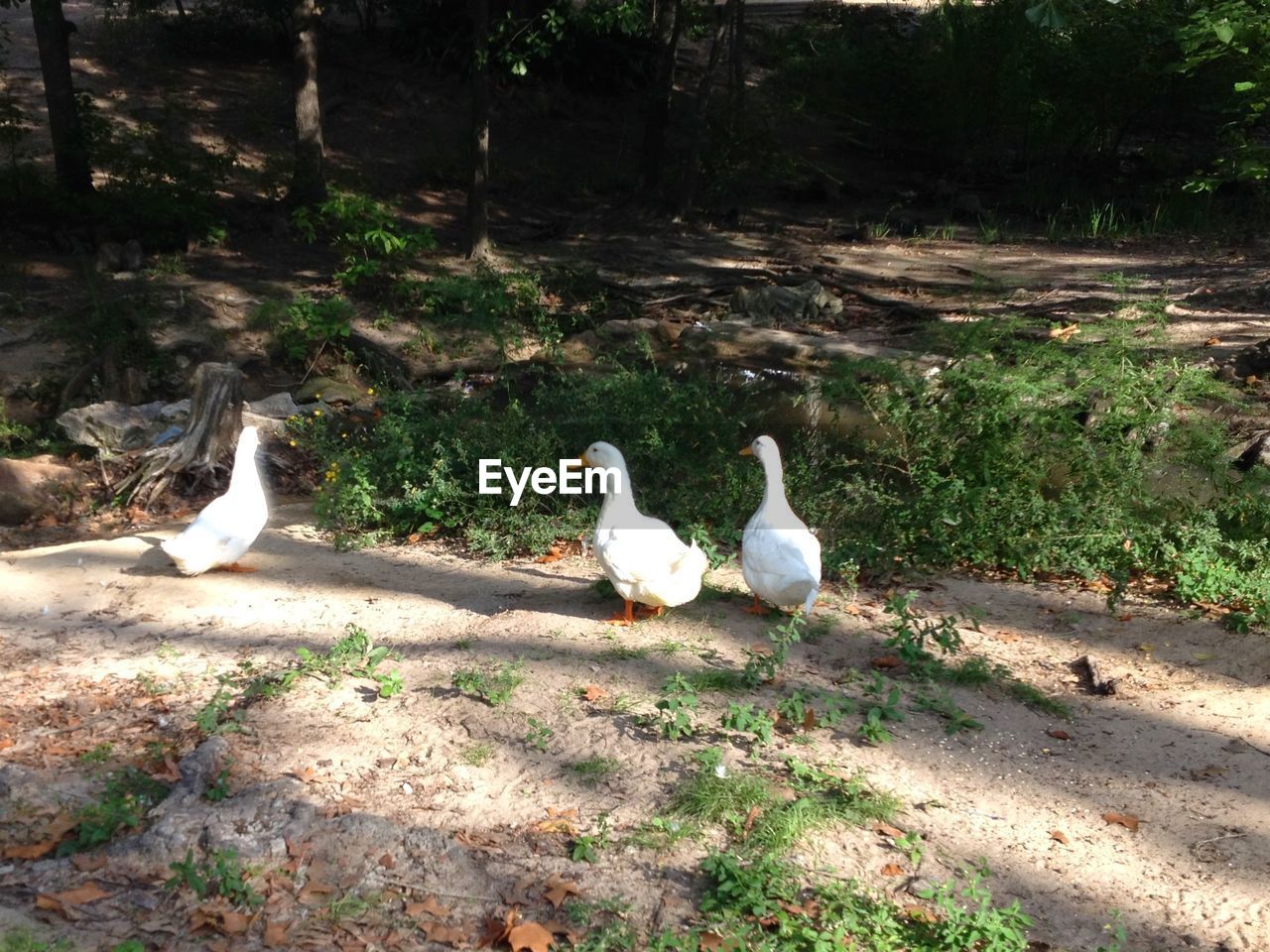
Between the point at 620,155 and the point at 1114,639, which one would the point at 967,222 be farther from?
the point at 1114,639

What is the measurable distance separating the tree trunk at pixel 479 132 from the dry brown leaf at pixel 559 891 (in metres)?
11.4

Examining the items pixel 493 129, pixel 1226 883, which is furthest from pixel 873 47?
pixel 1226 883

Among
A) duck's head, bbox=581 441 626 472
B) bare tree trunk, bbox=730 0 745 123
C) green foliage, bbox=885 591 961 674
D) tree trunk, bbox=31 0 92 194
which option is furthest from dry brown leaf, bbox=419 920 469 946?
bare tree trunk, bbox=730 0 745 123

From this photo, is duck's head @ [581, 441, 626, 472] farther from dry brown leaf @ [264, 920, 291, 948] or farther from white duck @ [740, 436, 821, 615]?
dry brown leaf @ [264, 920, 291, 948]

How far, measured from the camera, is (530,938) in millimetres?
3812

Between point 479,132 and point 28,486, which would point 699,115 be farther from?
point 28,486

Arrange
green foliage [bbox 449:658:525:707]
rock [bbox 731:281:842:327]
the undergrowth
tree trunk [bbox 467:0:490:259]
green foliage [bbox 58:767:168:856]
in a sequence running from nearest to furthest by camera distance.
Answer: green foliage [bbox 58:767:168:856], green foliage [bbox 449:658:525:707], the undergrowth, rock [bbox 731:281:842:327], tree trunk [bbox 467:0:490:259]

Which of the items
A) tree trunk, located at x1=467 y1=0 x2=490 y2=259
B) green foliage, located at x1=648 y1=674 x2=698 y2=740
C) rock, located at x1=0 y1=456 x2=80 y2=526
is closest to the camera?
green foliage, located at x1=648 y1=674 x2=698 y2=740

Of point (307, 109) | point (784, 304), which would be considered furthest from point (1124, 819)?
point (307, 109)

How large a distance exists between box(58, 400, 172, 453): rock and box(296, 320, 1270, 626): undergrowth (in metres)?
2.06

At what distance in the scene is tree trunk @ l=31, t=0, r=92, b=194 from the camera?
1397cm

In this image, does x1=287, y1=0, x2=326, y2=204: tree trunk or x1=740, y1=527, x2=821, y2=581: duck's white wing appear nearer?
x1=740, y1=527, x2=821, y2=581: duck's white wing

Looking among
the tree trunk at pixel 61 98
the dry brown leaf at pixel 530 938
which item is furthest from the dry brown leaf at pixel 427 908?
the tree trunk at pixel 61 98

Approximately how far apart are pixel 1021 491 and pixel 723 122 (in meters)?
11.9
